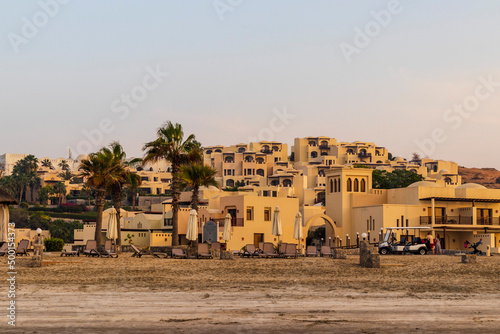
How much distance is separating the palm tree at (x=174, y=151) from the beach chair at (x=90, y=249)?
8.02 m

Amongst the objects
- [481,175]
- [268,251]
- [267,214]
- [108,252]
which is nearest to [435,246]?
[268,251]

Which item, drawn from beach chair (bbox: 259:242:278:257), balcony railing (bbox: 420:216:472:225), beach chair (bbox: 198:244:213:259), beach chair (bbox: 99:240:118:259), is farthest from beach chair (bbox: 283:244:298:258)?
balcony railing (bbox: 420:216:472:225)

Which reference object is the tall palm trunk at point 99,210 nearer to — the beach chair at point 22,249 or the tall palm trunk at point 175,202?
the tall palm trunk at point 175,202

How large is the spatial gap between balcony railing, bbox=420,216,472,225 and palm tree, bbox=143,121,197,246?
864 inches

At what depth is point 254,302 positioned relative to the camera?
1388cm

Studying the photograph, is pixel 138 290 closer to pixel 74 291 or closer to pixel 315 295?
pixel 74 291

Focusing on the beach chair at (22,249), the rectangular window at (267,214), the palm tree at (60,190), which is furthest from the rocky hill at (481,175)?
the beach chair at (22,249)

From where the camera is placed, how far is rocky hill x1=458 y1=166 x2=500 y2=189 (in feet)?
587

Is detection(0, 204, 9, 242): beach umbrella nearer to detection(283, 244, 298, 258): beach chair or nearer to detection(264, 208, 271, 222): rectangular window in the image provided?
detection(283, 244, 298, 258): beach chair

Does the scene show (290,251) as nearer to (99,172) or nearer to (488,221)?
(99,172)

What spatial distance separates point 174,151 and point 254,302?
1077 inches

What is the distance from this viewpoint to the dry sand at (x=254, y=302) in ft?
36.8

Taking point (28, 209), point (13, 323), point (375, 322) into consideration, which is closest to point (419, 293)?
point (375, 322)

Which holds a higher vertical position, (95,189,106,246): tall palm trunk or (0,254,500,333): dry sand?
(95,189,106,246): tall palm trunk
